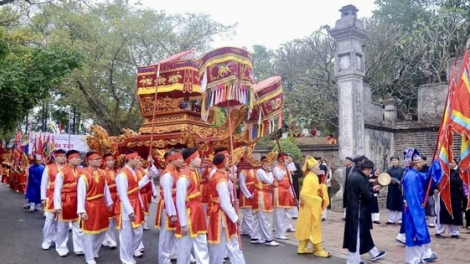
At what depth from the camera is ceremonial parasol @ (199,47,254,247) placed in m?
6.57

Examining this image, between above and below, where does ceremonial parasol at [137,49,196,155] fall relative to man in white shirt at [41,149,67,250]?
above

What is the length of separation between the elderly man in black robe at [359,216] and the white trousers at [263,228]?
1919 millimetres

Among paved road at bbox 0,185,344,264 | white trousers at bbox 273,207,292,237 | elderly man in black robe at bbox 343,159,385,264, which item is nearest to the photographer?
elderly man in black robe at bbox 343,159,385,264

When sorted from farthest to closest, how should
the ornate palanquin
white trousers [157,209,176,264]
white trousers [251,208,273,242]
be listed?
the ornate palanquin → white trousers [251,208,273,242] → white trousers [157,209,176,264]

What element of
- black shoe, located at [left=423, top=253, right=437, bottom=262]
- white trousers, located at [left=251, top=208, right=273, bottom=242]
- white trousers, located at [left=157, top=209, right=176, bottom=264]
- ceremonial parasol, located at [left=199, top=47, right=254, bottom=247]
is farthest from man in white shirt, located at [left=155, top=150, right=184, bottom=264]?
black shoe, located at [left=423, top=253, right=437, bottom=262]

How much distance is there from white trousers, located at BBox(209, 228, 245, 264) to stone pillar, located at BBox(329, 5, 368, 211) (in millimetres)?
6213

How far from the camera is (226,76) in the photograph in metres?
6.56

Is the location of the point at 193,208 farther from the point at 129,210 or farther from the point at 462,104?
the point at 462,104

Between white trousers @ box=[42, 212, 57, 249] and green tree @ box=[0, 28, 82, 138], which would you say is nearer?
white trousers @ box=[42, 212, 57, 249]

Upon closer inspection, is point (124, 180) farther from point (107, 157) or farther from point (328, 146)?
point (328, 146)

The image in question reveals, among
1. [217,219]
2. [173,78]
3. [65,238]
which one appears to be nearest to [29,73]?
[173,78]

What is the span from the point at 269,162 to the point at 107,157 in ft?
9.95

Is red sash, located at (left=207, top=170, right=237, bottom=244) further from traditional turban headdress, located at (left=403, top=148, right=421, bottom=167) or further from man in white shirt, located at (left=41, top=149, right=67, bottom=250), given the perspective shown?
man in white shirt, located at (left=41, top=149, right=67, bottom=250)

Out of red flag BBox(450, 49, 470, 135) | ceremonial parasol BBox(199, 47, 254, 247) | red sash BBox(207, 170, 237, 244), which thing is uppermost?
ceremonial parasol BBox(199, 47, 254, 247)
